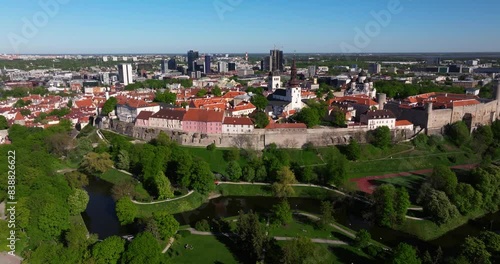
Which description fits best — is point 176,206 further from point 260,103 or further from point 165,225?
point 260,103

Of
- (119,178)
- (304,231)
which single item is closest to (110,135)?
(119,178)

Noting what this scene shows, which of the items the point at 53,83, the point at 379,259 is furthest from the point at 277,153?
the point at 53,83

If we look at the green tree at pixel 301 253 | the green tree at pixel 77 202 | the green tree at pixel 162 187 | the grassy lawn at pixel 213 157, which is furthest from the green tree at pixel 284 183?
the green tree at pixel 77 202

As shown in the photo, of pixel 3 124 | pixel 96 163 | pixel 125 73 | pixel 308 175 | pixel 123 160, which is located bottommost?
pixel 308 175

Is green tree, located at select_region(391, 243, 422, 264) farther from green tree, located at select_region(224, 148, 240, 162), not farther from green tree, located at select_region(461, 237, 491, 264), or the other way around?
A: green tree, located at select_region(224, 148, 240, 162)

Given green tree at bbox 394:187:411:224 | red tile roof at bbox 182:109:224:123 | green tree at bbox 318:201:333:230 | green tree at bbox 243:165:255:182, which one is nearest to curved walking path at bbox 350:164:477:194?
green tree at bbox 394:187:411:224

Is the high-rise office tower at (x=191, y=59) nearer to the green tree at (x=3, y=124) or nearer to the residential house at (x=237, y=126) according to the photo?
the green tree at (x=3, y=124)

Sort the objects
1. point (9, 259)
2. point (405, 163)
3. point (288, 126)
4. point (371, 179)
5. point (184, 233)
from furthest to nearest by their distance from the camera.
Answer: point (288, 126) → point (405, 163) → point (371, 179) → point (184, 233) → point (9, 259)
